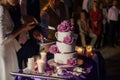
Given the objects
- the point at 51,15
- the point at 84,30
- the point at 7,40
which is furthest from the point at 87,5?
the point at 7,40

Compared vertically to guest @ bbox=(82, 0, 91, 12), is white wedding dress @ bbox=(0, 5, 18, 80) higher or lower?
lower

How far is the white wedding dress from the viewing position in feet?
11.6

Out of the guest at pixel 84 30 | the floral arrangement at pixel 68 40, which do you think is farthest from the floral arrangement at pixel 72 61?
the guest at pixel 84 30

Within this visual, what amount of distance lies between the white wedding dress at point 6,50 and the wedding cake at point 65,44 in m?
0.53

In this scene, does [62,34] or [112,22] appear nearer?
[62,34]

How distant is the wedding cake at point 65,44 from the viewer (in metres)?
3.32

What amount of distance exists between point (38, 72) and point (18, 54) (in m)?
0.97

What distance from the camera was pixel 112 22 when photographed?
8.59m

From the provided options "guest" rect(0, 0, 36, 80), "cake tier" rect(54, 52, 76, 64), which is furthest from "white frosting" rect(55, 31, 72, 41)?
"guest" rect(0, 0, 36, 80)

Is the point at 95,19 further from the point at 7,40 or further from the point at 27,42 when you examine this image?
the point at 7,40

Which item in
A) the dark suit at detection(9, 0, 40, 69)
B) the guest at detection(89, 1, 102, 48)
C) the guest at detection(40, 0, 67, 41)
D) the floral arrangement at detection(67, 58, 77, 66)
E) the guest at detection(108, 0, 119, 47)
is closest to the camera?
the floral arrangement at detection(67, 58, 77, 66)

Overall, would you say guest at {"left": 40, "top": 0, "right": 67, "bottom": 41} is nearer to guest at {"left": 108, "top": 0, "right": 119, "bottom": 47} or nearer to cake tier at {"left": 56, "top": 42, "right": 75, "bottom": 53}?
cake tier at {"left": 56, "top": 42, "right": 75, "bottom": 53}

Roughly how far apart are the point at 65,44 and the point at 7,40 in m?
0.62

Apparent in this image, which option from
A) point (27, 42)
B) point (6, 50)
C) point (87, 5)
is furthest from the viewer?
point (87, 5)
